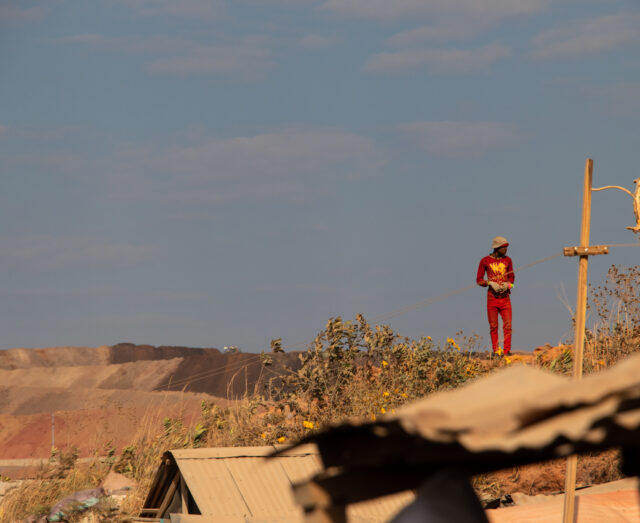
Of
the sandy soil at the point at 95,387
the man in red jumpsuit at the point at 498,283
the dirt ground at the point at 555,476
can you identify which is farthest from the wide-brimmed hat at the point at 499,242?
the sandy soil at the point at 95,387

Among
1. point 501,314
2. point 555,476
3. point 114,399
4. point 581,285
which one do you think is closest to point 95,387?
point 114,399

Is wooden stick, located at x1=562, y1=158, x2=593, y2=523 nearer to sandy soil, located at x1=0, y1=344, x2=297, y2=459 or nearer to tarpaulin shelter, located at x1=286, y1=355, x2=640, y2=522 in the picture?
tarpaulin shelter, located at x1=286, y1=355, x2=640, y2=522

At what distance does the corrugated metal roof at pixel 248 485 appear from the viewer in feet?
32.4

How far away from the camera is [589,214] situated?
10.4 m

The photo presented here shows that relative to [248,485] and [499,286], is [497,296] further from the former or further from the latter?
[248,485]

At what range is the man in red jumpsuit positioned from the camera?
16594mm

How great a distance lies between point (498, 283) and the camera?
54.2 ft

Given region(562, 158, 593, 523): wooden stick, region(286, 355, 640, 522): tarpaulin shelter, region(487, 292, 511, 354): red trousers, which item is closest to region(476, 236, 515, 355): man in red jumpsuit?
region(487, 292, 511, 354): red trousers

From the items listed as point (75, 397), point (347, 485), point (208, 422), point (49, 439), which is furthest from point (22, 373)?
point (347, 485)

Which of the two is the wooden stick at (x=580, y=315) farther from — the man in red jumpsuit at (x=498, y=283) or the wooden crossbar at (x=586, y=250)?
the man in red jumpsuit at (x=498, y=283)

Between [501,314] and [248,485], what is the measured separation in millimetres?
8113

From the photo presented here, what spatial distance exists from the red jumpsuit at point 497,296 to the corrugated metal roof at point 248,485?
23.4 feet

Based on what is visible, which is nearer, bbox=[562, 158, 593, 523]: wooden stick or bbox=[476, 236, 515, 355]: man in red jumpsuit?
bbox=[562, 158, 593, 523]: wooden stick

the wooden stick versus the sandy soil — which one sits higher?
the sandy soil
